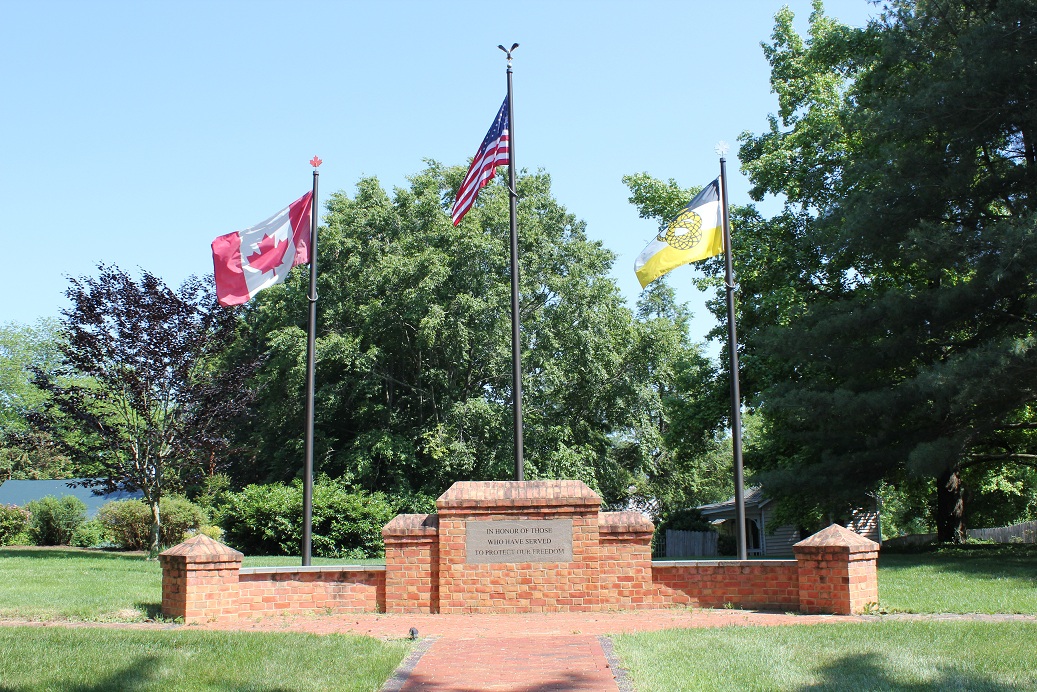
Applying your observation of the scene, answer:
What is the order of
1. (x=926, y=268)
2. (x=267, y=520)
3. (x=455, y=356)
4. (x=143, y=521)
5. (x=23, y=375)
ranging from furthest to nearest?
(x=23, y=375)
(x=455, y=356)
(x=143, y=521)
(x=267, y=520)
(x=926, y=268)

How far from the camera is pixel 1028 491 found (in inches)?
1639

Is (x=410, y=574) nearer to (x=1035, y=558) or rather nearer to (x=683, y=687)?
(x=683, y=687)

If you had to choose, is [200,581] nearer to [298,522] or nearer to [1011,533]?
[298,522]

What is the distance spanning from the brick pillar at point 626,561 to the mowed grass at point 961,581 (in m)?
2.91

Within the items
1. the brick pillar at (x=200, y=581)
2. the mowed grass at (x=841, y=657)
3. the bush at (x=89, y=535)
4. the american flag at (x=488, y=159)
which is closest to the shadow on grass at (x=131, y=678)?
the brick pillar at (x=200, y=581)

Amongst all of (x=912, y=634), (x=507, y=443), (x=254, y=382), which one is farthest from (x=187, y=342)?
(x=912, y=634)

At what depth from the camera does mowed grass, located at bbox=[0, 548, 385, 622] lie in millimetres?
10984

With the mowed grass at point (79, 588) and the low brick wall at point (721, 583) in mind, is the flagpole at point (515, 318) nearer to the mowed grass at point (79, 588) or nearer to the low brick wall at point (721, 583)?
the low brick wall at point (721, 583)

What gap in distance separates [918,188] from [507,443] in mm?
14976

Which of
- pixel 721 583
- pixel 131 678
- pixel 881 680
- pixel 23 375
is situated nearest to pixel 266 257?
pixel 131 678

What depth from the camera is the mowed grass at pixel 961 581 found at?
1149 centimetres

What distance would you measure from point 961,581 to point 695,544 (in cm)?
2187

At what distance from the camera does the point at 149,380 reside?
22922mm

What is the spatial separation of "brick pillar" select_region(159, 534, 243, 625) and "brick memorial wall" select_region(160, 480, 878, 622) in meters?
0.30
